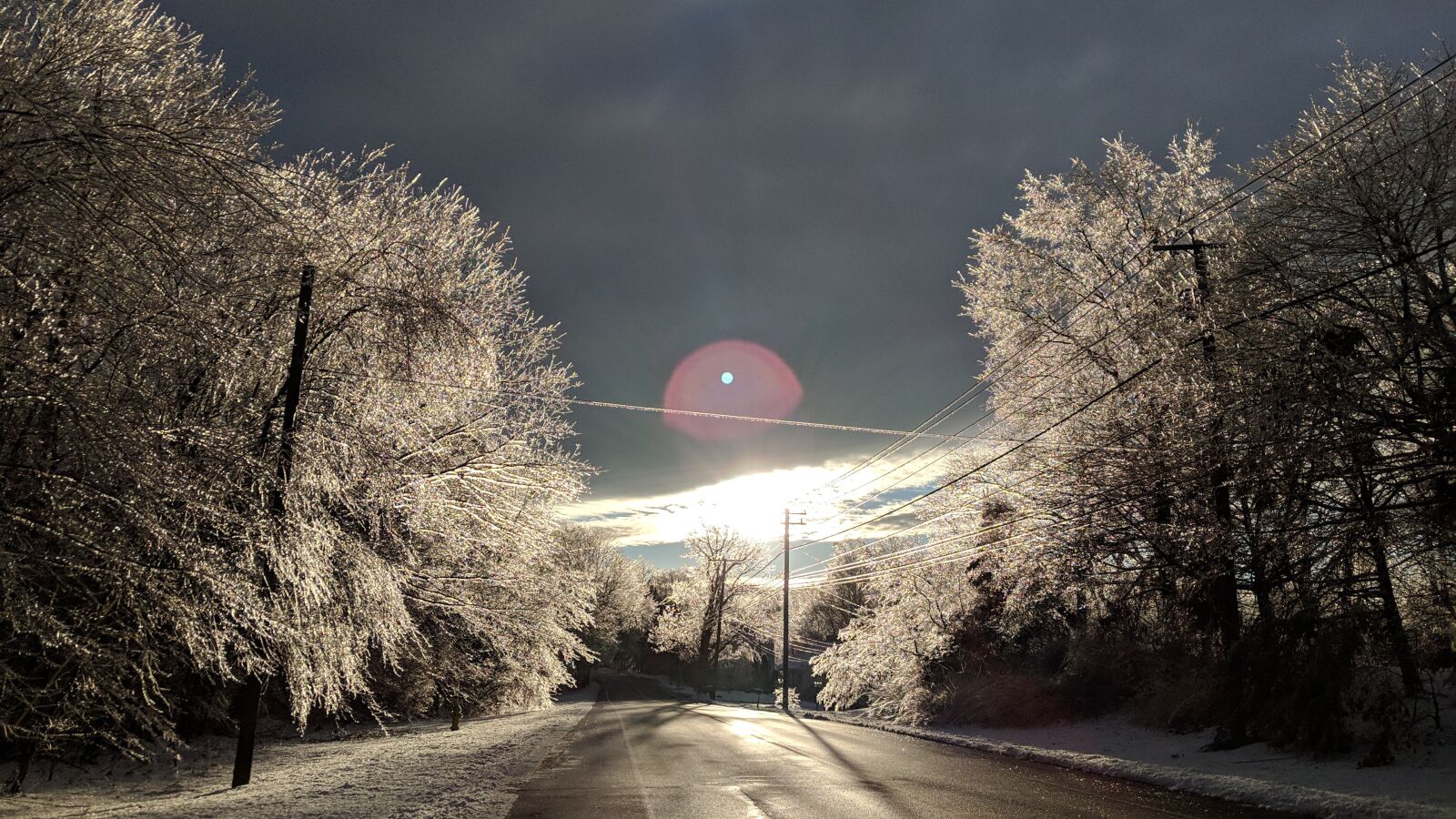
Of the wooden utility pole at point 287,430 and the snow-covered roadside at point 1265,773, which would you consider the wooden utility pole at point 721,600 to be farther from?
the wooden utility pole at point 287,430

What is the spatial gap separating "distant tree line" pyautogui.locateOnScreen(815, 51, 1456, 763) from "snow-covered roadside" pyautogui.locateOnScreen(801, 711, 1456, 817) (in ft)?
1.59

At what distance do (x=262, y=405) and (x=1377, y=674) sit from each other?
52.4ft

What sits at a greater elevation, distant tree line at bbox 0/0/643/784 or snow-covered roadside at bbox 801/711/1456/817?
distant tree line at bbox 0/0/643/784

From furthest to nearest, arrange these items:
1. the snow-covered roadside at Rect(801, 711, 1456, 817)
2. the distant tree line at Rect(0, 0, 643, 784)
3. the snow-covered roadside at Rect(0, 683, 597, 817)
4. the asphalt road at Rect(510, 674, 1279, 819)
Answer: the snow-covered roadside at Rect(0, 683, 597, 817), the asphalt road at Rect(510, 674, 1279, 819), the snow-covered roadside at Rect(801, 711, 1456, 817), the distant tree line at Rect(0, 0, 643, 784)

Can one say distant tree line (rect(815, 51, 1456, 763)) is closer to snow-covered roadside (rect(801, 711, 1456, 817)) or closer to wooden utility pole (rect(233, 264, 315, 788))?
snow-covered roadside (rect(801, 711, 1456, 817))

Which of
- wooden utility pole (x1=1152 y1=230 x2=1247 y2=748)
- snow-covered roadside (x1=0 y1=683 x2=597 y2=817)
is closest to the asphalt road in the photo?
snow-covered roadside (x1=0 y1=683 x2=597 y2=817)

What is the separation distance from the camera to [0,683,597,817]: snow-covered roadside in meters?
8.24

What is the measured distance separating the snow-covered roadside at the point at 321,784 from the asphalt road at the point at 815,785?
2.26 feet

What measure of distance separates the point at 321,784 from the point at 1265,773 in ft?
40.2

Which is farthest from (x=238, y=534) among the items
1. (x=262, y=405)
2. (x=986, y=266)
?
(x=986, y=266)

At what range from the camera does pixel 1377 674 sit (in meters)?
10.6

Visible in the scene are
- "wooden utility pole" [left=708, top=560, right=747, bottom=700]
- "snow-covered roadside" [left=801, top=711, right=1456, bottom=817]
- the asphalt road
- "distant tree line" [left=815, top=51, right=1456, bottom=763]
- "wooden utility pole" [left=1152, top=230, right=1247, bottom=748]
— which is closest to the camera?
"snow-covered roadside" [left=801, top=711, right=1456, bottom=817]

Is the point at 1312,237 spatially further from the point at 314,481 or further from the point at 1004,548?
the point at 314,481

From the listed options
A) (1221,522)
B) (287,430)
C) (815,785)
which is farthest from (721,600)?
(815,785)
